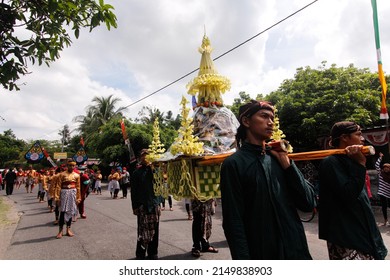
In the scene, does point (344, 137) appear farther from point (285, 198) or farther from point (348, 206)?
point (285, 198)

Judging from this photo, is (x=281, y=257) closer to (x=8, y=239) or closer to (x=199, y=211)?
(x=199, y=211)

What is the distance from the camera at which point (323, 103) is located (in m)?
10.6

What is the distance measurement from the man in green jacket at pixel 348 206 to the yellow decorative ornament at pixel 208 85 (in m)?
1.87

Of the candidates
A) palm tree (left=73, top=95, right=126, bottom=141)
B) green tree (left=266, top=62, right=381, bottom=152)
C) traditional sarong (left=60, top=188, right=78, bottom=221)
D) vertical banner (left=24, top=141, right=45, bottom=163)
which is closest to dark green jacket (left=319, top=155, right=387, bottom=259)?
traditional sarong (left=60, top=188, right=78, bottom=221)

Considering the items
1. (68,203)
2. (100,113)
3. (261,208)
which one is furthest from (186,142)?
(100,113)

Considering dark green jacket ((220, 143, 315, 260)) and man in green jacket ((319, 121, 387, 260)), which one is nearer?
dark green jacket ((220, 143, 315, 260))

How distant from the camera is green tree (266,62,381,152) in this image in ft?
34.3

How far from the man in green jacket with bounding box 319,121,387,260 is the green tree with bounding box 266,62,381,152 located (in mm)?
8631

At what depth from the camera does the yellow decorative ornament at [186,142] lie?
3009mm

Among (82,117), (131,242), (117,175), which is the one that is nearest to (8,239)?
(131,242)

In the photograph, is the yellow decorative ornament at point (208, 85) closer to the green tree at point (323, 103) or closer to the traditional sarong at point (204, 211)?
the traditional sarong at point (204, 211)

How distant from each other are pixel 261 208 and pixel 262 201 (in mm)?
40

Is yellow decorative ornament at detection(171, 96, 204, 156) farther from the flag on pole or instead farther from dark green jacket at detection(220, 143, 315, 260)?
the flag on pole

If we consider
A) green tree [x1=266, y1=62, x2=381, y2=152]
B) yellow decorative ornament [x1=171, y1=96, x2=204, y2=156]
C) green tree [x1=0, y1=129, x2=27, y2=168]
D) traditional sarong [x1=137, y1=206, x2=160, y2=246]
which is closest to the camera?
yellow decorative ornament [x1=171, y1=96, x2=204, y2=156]
